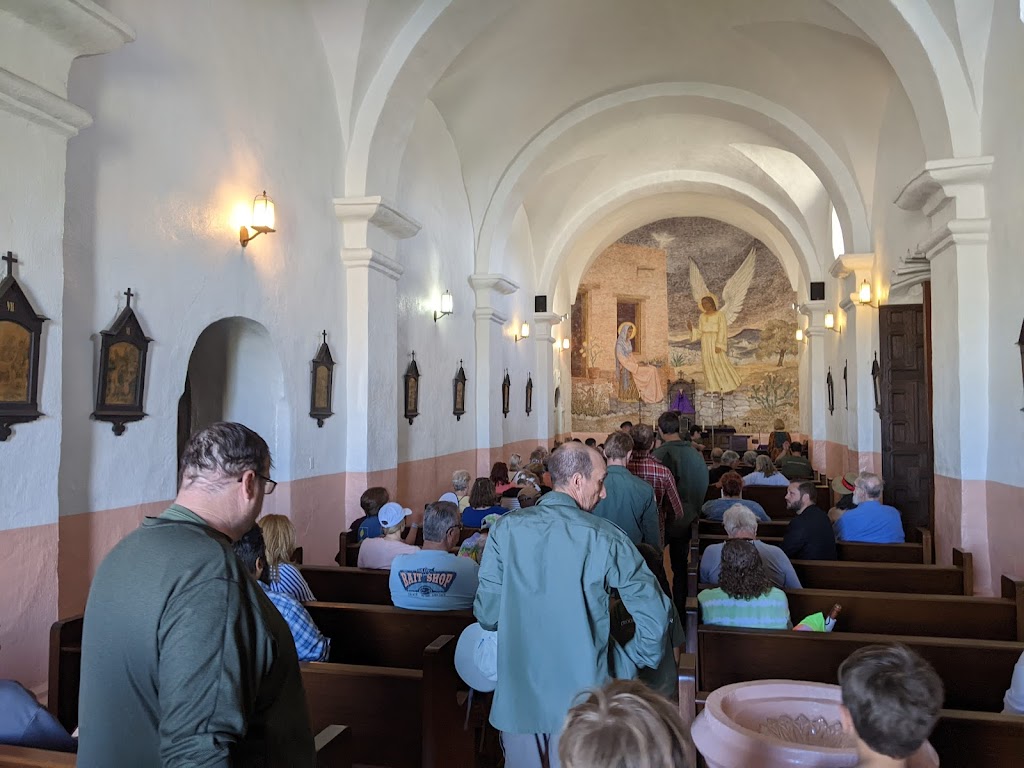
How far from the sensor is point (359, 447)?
7.51 metres

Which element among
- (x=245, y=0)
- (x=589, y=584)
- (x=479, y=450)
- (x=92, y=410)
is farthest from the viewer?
(x=479, y=450)

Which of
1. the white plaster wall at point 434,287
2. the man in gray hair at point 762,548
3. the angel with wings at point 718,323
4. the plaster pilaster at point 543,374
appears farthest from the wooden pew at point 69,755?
the angel with wings at point 718,323

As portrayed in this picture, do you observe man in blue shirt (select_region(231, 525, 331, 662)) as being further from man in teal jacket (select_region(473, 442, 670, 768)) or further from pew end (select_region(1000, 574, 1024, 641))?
pew end (select_region(1000, 574, 1024, 641))

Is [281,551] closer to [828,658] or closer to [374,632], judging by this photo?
[374,632]

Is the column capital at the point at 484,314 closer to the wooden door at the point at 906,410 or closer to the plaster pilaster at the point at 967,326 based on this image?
the wooden door at the point at 906,410

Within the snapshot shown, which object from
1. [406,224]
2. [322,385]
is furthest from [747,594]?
[406,224]

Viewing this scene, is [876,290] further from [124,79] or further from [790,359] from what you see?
[790,359]

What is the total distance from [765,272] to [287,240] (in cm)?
1611

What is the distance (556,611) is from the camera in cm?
257

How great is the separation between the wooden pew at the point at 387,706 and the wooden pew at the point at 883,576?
→ 297 centimetres

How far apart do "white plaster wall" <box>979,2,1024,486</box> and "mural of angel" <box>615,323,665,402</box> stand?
48.7 feet

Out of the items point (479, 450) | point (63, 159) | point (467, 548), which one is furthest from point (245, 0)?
point (479, 450)

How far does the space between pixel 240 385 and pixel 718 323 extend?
1605 centimetres

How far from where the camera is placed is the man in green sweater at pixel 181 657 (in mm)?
1568
